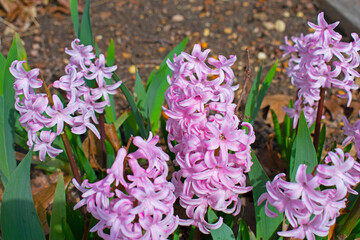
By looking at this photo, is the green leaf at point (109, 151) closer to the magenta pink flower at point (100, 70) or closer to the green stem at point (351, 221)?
the magenta pink flower at point (100, 70)

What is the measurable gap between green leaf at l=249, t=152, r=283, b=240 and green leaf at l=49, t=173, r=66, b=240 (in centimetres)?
61

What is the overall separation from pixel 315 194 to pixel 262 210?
14.5 inches

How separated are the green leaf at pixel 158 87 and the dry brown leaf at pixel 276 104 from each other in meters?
0.80

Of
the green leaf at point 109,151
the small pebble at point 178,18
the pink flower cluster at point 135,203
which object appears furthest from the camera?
the small pebble at point 178,18

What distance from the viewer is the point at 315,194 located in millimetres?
1058

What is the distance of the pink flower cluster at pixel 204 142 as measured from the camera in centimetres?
116

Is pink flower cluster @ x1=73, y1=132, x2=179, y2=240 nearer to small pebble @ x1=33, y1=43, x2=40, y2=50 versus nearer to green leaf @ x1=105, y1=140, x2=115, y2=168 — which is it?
green leaf @ x1=105, y1=140, x2=115, y2=168

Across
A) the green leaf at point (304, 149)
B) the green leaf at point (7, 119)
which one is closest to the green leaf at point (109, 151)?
the green leaf at point (7, 119)

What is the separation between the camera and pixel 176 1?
3.82m


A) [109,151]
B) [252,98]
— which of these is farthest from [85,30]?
[252,98]

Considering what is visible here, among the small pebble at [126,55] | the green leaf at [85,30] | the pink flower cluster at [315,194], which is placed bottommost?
the small pebble at [126,55]

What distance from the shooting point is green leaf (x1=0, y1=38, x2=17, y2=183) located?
5.43ft

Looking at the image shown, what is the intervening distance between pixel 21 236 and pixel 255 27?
2.64 m

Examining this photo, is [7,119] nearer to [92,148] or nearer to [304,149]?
[92,148]
